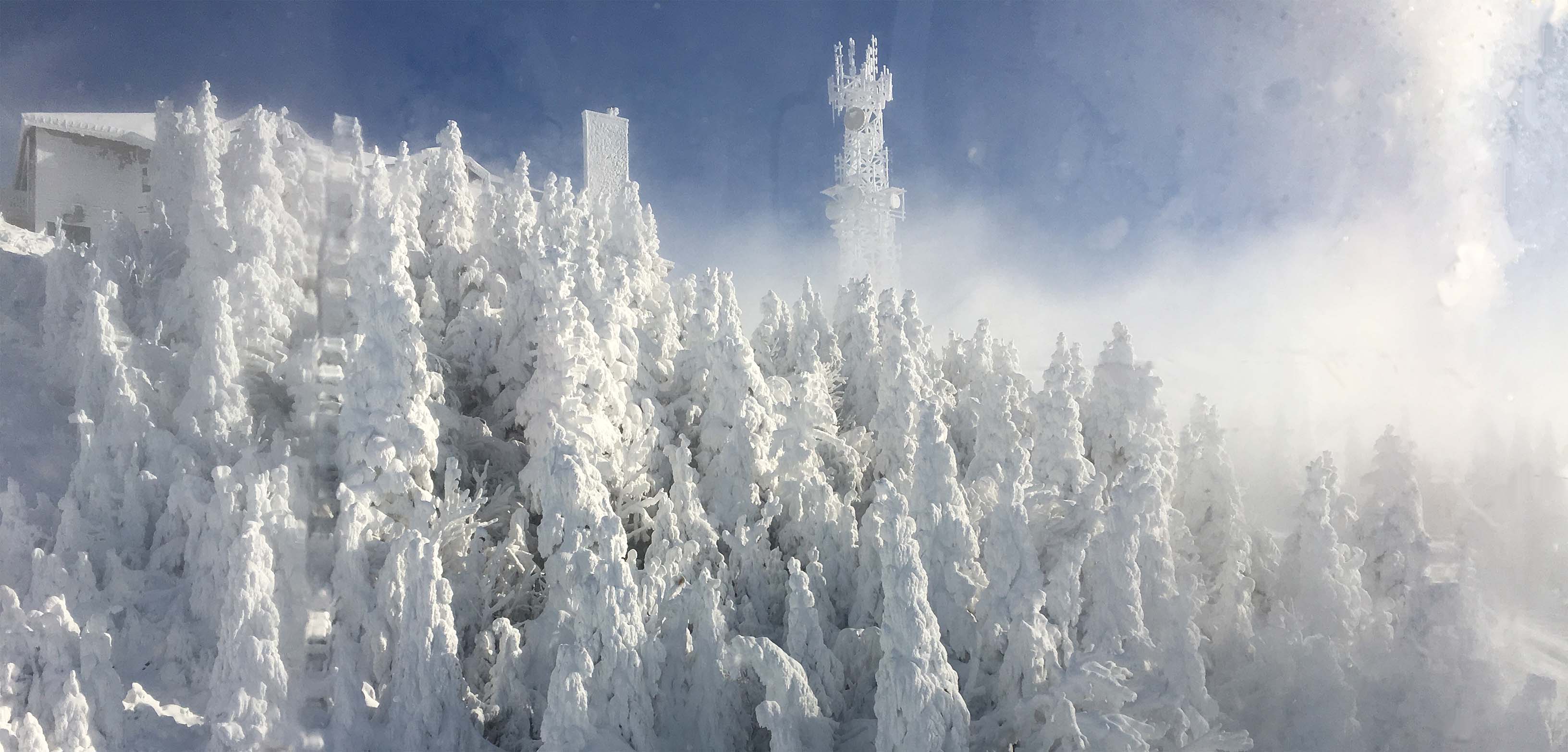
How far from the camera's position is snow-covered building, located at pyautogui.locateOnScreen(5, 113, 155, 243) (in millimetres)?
23859

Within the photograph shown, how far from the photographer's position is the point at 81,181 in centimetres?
2648

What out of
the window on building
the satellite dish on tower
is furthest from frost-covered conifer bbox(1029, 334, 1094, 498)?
the window on building

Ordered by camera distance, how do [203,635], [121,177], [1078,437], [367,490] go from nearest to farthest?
[203,635], [367,490], [1078,437], [121,177]

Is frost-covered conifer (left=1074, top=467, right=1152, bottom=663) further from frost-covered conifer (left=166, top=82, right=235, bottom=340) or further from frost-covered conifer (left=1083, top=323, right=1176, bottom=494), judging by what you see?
frost-covered conifer (left=166, top=82, right=235, bottom=340)

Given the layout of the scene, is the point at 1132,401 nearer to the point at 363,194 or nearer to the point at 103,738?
the point at 363,194

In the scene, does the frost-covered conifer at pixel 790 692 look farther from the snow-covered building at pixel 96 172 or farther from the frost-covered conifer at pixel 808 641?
the snow-covered building at pixel 96 172

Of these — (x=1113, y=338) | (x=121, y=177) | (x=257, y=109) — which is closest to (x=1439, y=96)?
(x=1113, y=338)

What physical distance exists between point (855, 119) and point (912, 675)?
19378mm

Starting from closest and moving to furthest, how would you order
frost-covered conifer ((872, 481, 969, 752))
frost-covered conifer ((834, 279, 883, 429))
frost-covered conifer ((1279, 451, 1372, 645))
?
frost-covered conifer ((872, 481, 969, 752)), frost-covered conifer ((1279, 451, 1372, 645)), frost-covered conifer ((834, 279, 883, 429))

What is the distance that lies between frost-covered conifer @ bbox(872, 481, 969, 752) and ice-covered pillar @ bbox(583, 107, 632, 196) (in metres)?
15.2

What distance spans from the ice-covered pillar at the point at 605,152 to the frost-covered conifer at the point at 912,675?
1520cm

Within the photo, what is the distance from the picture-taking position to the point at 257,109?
1981 centimetres

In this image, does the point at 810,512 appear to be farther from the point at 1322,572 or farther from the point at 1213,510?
the point at 1213,510

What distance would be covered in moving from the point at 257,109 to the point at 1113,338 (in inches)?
859
